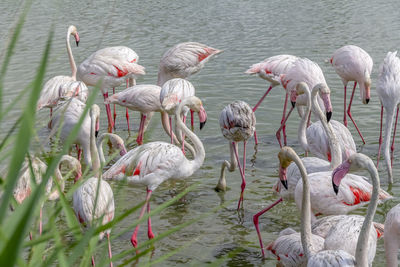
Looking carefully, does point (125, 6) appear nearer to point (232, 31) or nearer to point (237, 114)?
point (232, 31)

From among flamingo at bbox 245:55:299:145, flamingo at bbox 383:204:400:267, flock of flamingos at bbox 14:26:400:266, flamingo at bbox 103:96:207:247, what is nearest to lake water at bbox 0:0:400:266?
flock of flamingos at bbox 14:26:400:266

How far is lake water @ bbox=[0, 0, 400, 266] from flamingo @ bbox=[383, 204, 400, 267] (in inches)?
17.9

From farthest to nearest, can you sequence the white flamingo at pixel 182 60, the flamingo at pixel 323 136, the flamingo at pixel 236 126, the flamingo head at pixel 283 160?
the white flamingo at pixel 182 60 → the flamingo at pixel 236 126 → the flamingo at pixel 323 136 → the flamingo head at pixel 283 160

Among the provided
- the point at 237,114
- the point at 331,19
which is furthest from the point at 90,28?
the point at 237,114

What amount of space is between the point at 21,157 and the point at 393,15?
11.3m

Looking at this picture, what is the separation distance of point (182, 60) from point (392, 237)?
402 cm

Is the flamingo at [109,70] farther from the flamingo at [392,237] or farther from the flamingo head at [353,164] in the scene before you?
the flamingo at [392,237]

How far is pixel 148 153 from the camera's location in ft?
14.2

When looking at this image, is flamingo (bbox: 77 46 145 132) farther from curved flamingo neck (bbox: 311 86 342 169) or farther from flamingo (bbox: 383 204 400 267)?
flamingo (bbox: 383 204 400 267)

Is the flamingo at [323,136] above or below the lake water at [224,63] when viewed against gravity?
above

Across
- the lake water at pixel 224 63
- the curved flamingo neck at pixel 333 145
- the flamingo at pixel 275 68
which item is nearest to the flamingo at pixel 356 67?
the lake water at pixel 224 63

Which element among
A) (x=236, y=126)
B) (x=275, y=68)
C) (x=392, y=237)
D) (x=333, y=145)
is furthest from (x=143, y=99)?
(x=392, y=237)

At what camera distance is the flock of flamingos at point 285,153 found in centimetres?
315

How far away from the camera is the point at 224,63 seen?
8789mm
